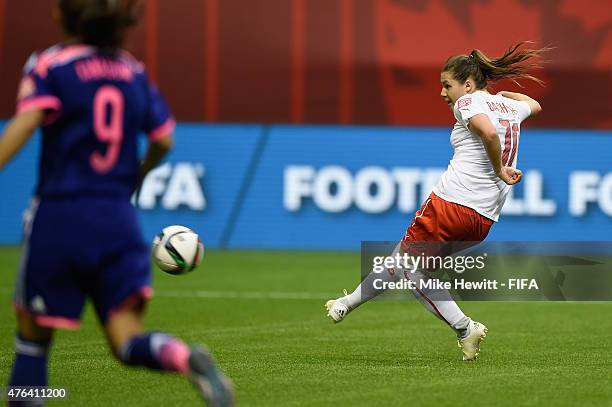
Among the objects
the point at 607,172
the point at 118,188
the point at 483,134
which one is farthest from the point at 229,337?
the point at 607,172

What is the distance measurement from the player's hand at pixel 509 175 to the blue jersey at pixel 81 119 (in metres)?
3.57

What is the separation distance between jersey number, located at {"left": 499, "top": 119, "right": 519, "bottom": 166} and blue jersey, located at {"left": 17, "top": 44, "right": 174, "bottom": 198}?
12.5 feet

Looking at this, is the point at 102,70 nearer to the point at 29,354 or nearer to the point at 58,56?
the point at 58,56

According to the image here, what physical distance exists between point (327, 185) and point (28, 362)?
48.2ft

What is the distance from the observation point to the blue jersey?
5.23 metres

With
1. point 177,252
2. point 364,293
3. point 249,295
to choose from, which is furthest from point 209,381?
point 249,295

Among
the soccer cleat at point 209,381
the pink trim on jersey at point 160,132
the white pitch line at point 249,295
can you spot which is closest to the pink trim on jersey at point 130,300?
the soccer cleat at point 209,381

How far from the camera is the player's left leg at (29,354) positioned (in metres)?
5.43

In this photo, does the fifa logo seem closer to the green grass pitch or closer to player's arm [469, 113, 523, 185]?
the green grass pitch

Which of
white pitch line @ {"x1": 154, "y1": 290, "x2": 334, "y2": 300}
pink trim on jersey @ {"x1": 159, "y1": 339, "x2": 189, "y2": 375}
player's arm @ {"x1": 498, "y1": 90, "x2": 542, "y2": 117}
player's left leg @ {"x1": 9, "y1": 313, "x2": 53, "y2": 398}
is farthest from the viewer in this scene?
white pitch line @ {"x1": 154, "y1": 290, "x2": 334, "y2": 300}

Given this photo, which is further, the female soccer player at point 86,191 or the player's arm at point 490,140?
the player's arm at point 490,140

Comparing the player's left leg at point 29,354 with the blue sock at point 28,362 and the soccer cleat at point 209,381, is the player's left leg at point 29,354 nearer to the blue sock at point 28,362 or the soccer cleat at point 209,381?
the blue sock at point 28,362

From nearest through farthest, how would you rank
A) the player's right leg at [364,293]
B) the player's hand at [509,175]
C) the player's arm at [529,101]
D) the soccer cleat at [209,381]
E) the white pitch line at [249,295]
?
the soccer cleat at [209,381] < the player's hand at [509,175] < the player's right leg at [364,293] < the player's arm at [529,101] < the white pitch line at [249,295]

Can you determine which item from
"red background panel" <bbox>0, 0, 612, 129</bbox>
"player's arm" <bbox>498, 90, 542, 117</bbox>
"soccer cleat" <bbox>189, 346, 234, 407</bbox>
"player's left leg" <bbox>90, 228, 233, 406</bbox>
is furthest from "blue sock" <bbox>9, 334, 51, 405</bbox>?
"red background panel" <bbox>0, 0, 612, 129</bbox>
